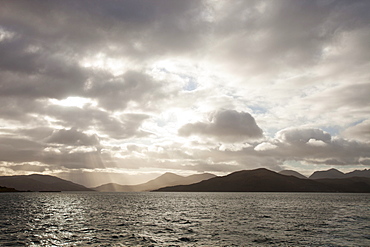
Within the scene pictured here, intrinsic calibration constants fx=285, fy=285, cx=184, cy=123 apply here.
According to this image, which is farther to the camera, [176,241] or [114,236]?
[114,236]

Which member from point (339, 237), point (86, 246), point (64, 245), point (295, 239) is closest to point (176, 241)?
point (86, 246)

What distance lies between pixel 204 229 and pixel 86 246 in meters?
24.4

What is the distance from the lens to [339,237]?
49.0 m

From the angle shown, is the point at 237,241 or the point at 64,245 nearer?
the point at 64,245

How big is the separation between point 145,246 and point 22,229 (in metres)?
31.7

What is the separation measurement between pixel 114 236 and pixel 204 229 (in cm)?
1791

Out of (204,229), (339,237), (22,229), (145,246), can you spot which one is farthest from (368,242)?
(22,229)

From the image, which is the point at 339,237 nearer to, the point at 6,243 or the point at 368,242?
the point at 368,242

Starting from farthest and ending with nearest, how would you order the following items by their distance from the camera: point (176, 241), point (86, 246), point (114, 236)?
point (114, 236) → point (176, 241) → point (86, 246)

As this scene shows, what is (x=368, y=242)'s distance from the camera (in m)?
44.5

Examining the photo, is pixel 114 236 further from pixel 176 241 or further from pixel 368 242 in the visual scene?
pixel 368 242

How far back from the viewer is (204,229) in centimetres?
5634

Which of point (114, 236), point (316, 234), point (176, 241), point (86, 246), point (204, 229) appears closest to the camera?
point (86, 246)

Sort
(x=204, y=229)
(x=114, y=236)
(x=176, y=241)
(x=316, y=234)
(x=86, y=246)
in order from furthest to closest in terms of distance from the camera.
A: (x=204, y=229), (x=316, y=234), (x=114, y=236), (x=176, y=241), (x=86, y=246)
